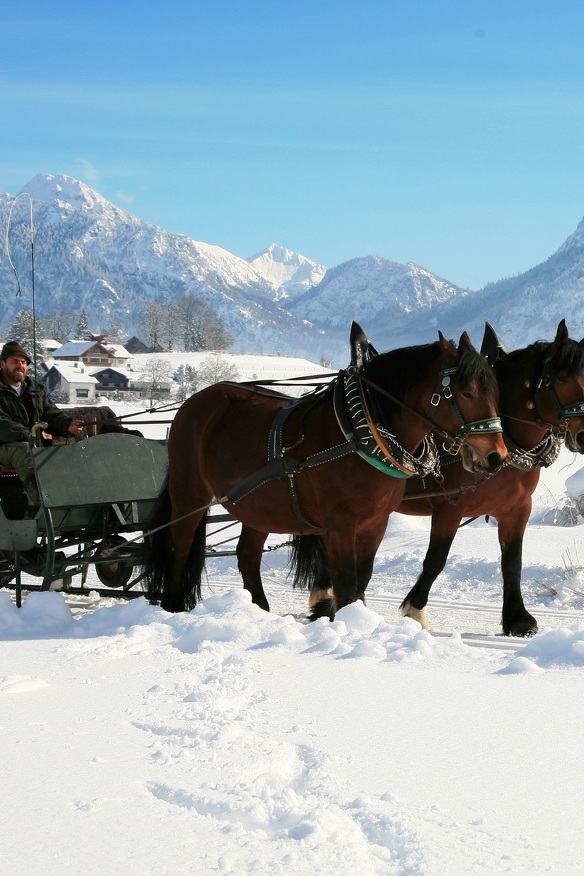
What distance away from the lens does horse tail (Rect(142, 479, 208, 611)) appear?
22.2 feet

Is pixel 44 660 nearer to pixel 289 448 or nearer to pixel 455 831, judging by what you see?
pixel 289 448

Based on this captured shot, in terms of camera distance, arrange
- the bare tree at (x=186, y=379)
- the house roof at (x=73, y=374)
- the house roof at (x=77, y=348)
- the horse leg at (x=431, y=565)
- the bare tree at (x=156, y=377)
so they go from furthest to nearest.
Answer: the house roof at (x=77, y=348), the house roof at (x=73, y=374), the bare tree at (x=186, y=379), the bare tree at (x=156, y=377), the horse leg at (x=431, y=565)

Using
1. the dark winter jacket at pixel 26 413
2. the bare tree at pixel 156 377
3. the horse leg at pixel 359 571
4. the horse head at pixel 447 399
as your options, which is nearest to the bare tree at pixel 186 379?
the bare tree at pixel 156 377

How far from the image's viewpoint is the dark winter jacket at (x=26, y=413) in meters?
6.63

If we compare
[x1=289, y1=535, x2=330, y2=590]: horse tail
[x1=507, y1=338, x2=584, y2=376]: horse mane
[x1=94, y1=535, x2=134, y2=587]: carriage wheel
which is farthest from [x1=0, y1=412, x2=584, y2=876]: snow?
[x1=94, y1=535, x2=134, y2=587]: carriage wheel

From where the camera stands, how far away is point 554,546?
10.1 meters

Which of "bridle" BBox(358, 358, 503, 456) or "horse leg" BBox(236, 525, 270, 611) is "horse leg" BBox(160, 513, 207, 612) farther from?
"bridle" BBox(358, 358, 503, 456)

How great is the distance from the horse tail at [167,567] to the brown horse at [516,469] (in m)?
1.49

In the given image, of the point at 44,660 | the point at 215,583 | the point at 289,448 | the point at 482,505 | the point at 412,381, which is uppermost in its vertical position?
the point at 412,381

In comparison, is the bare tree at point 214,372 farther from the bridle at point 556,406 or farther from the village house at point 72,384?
the bridle at point 556,406

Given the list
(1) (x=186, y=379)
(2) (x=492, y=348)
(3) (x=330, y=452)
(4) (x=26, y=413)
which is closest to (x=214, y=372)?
(1) (x=186, y=379)

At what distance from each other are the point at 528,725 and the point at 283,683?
1082 millimetres

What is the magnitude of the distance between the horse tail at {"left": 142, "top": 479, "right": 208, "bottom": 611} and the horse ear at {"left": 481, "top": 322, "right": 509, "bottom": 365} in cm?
229

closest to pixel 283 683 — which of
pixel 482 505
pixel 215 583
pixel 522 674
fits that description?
pixel 522 674
